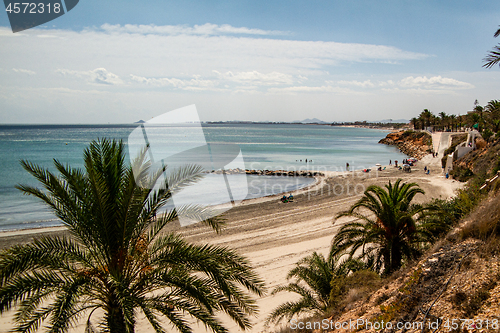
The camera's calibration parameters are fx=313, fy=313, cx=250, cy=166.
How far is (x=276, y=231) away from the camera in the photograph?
17453 millimetres

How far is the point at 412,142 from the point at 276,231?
6800 centimetres

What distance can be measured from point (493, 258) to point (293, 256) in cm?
925

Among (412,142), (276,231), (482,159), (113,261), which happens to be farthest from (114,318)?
(412,142)

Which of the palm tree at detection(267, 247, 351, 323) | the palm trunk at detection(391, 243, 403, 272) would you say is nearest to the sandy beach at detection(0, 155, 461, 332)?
the palm tree at detection(267, 247, 351, 323)

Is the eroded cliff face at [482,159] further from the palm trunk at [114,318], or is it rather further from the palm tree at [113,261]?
the palm trunk at [114,318]

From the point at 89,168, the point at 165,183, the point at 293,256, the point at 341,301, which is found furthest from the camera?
the point at 293,256

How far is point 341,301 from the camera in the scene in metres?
6.75

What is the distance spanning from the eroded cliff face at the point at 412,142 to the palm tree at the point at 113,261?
5542cm

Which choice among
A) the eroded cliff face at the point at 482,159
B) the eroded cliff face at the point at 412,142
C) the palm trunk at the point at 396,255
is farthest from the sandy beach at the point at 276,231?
the eroded cliff face at the point at 412,142

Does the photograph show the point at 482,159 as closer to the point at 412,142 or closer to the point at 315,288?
the point at 315,288

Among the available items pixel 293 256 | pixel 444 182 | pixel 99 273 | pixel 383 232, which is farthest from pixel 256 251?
pixel 444 182

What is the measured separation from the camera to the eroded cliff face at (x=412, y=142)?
191ft

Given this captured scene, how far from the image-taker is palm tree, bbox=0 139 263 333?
475cm

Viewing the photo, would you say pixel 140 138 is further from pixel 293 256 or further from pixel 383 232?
pixel 293 256
